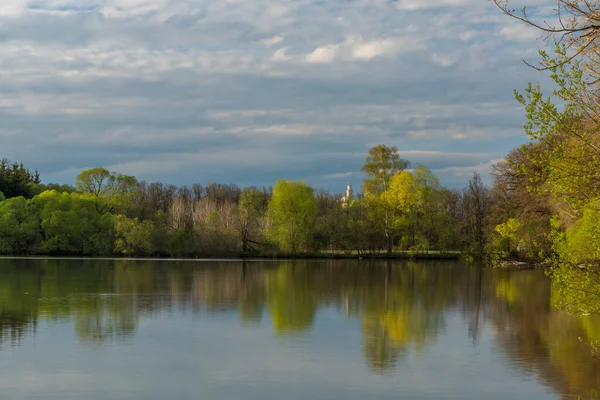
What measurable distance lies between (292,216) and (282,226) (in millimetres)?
1288

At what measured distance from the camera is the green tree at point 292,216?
67.4m

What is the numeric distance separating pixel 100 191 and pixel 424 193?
122ft

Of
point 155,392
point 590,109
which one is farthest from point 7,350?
point 590,109

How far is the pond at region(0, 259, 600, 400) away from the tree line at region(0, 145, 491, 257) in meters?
32.1

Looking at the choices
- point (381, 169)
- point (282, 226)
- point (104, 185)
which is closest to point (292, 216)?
point (282, 226)

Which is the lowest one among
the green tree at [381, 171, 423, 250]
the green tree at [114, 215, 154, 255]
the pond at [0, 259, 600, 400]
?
the pond at [0, 259, 600, 400]

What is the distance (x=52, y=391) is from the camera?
1355 cm

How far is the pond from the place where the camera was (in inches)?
563

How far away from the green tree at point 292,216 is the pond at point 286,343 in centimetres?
3163

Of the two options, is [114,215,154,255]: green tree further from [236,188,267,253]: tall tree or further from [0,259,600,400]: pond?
[0,259,600,400]: pond

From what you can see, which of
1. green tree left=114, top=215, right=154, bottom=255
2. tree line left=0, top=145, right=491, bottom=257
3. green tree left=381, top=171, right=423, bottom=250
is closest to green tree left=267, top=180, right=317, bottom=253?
tree line left=0, top=145, right=491, bottom=257

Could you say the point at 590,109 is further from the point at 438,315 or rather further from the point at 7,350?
the point at 438,315

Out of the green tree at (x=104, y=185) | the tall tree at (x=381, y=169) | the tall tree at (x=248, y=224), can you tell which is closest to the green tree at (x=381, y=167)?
the tall tree at (x=381, y=169)

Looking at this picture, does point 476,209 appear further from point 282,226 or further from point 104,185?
point 104,185
